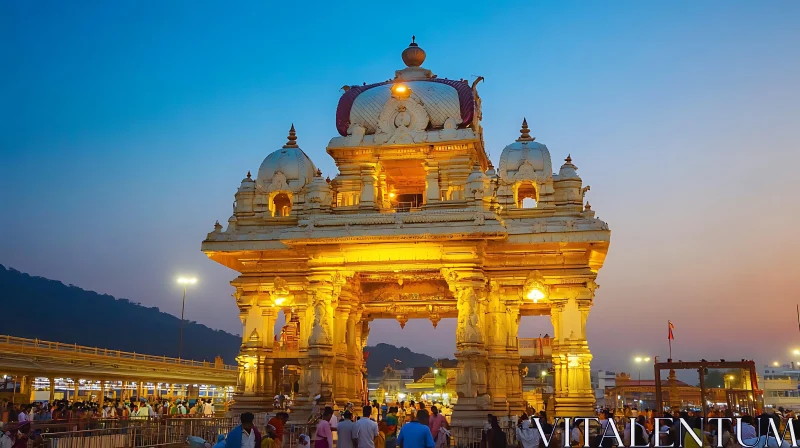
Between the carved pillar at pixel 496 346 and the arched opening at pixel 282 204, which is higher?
the arched opening at pixel 282 204

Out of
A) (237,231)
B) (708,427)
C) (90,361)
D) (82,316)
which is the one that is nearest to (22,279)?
(82,316)

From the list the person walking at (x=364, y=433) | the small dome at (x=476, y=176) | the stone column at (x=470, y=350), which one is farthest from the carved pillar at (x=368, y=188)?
the person walking at (x=364, y=433)

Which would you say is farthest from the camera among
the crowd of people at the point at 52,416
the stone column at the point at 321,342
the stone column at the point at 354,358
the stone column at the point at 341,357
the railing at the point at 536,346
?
the railing at the point at 536,346

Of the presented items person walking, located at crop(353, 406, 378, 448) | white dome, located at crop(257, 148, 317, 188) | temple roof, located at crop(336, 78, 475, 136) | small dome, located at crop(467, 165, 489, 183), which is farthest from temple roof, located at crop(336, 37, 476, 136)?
person walking, located at crop(353, 406, 378, 448)

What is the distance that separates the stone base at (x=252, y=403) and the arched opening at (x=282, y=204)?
771cm

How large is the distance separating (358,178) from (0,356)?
51.7ft

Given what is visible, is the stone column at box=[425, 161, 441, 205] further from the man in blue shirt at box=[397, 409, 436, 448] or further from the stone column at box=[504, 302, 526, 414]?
the man in blue shirt at box=[397, 409, 436, 448]

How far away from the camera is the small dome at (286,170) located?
104ft

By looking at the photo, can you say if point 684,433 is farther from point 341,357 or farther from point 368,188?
point 368,188

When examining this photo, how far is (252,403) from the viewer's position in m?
28.8

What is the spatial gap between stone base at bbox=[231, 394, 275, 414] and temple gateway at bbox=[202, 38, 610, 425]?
0.07 meters

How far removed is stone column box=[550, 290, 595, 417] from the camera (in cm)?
2669

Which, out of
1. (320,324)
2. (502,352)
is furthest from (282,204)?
(502,352)

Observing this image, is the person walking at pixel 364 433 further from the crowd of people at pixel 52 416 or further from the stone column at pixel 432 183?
the stone column at pixel 432 183
